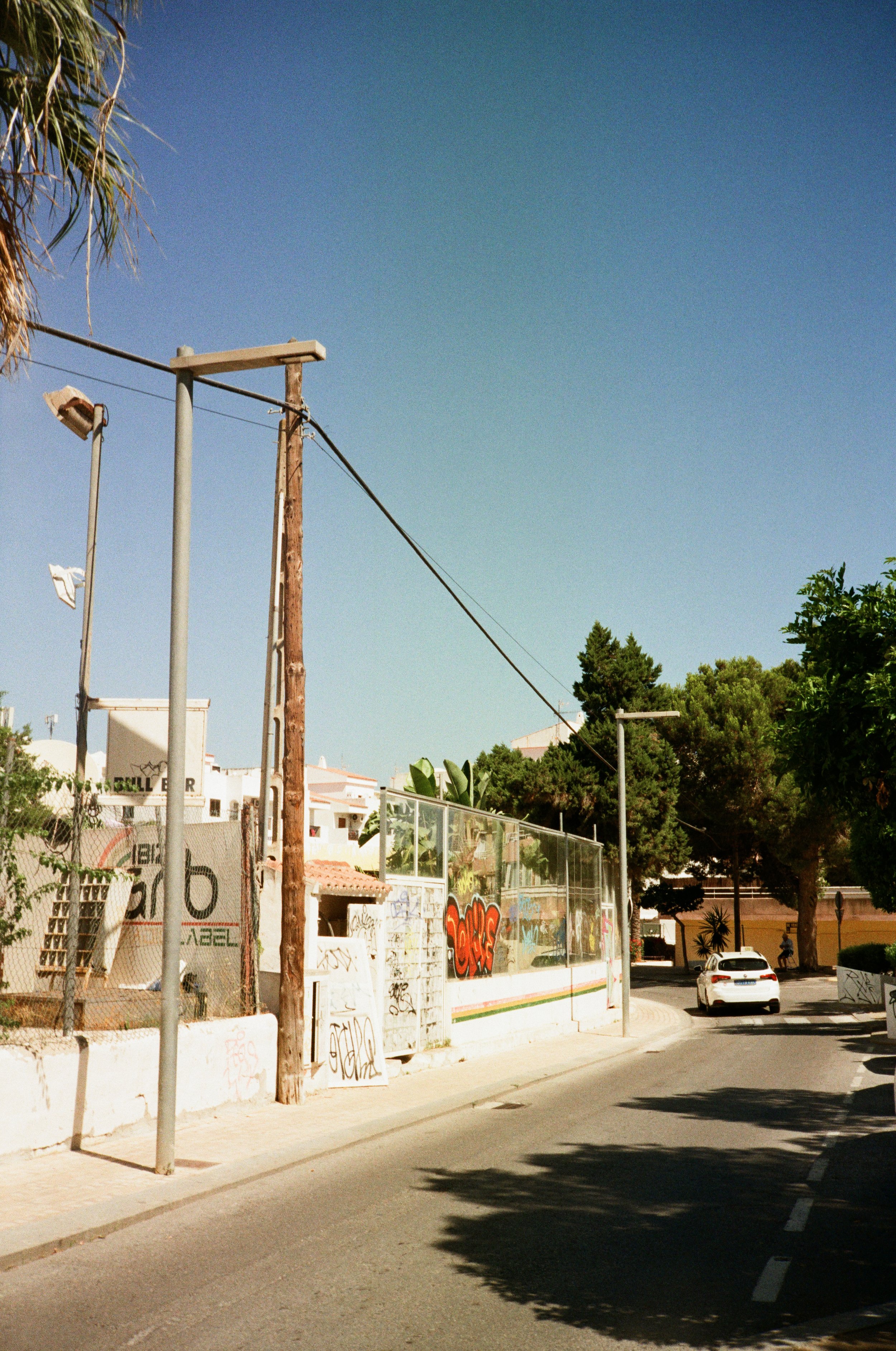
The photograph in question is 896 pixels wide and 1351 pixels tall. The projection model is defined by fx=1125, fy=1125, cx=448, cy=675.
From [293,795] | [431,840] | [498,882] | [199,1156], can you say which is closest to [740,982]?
[498,882]

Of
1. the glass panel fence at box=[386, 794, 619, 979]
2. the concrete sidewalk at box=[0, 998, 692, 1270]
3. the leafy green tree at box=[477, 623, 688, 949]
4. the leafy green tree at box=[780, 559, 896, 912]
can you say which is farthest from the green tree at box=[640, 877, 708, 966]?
the concrete sidewalk at box=[0, 998, 692, 1270]

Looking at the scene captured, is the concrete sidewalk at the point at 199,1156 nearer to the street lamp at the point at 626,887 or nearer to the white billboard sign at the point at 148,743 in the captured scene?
the white billboard sign at the point at 148,743

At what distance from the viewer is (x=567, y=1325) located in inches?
217

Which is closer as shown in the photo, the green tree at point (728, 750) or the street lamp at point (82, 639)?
the street lamp at point (82, 639)

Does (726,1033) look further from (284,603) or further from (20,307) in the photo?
(20,307)

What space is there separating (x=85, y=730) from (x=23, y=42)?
594cm

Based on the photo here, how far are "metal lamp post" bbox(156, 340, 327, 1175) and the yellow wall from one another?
2068 inches

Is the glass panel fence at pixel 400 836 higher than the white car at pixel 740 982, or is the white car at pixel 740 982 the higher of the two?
the glass panel fence at pixel 400 836

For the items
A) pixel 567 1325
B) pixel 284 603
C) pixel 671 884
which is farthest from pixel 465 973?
pixel 671 884

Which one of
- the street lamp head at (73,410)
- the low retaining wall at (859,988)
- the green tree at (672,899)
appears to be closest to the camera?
the street lamp head at (73,410)

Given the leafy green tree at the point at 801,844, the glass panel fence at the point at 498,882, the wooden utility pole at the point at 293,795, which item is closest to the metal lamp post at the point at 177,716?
the wooden utility pole at the point at 293,795

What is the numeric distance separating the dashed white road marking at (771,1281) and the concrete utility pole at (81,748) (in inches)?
250

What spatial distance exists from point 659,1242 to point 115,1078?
5.40 meters

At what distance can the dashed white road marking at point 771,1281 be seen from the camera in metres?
5.93
